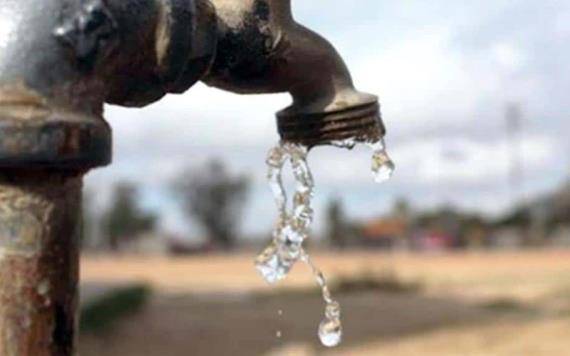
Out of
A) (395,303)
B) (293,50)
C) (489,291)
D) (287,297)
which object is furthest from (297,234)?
(489,291)

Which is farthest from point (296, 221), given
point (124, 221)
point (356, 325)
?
point (124, 221)

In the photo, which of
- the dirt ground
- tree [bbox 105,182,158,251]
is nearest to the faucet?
the dirt ground

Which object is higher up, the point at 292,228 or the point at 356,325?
the point at 292,228

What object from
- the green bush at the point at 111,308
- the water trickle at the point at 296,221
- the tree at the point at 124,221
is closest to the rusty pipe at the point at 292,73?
the water trickle at the point at 296,221

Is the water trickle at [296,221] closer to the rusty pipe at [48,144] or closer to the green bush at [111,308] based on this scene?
the rusty pipe at [48,144]

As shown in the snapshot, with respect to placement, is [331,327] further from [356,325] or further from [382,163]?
[356,325]

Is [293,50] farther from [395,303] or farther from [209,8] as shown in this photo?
[395,303]
